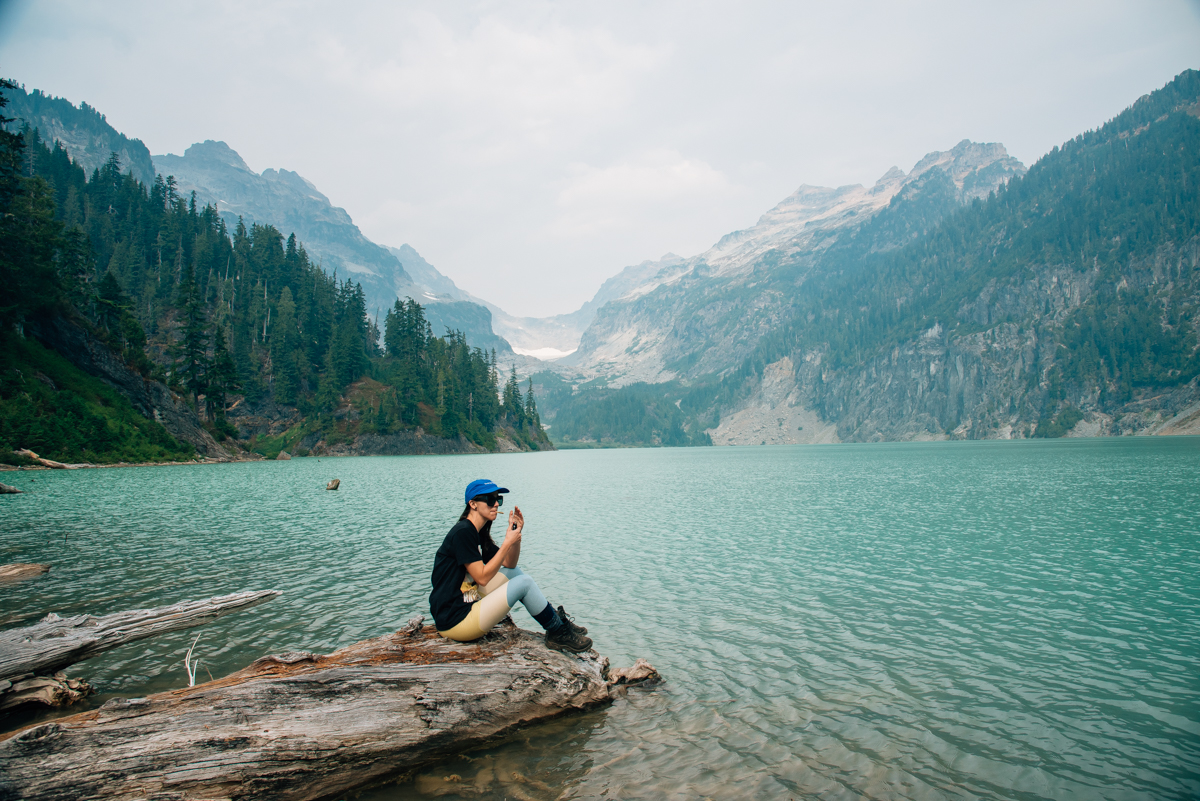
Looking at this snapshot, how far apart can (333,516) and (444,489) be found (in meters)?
20.0

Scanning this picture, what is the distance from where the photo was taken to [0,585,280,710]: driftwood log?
10086 mm

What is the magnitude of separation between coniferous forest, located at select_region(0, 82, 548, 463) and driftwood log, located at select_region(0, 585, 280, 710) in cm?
6319

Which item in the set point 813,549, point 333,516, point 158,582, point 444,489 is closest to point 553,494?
point 444,489

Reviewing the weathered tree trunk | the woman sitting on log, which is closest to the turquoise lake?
the weathered tree trunk

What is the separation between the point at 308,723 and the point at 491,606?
326 centimetres

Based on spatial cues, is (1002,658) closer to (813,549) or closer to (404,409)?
(813,549)

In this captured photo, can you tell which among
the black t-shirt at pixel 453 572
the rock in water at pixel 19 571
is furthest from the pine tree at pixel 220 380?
the black t-shirt at pixel 453 572

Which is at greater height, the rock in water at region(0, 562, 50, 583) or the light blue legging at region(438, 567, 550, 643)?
the light blue legging at region(438, 567, 550, 643)

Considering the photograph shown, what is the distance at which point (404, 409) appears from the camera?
146 meters

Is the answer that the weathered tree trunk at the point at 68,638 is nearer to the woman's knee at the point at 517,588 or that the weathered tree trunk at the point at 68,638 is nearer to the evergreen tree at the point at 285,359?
the woman's knee at the point at 517,588

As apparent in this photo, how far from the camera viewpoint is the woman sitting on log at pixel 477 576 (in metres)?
10.1

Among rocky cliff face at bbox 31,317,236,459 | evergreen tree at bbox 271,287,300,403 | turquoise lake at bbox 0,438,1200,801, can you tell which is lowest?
turquoise lake at bbox 0,438,1200,801

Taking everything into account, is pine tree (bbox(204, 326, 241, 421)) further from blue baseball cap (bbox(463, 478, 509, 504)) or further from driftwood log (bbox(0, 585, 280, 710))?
blue baseball cap (bbox(463, 478, 509, 504))

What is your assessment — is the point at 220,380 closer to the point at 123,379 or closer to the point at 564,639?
the point at 123,379
